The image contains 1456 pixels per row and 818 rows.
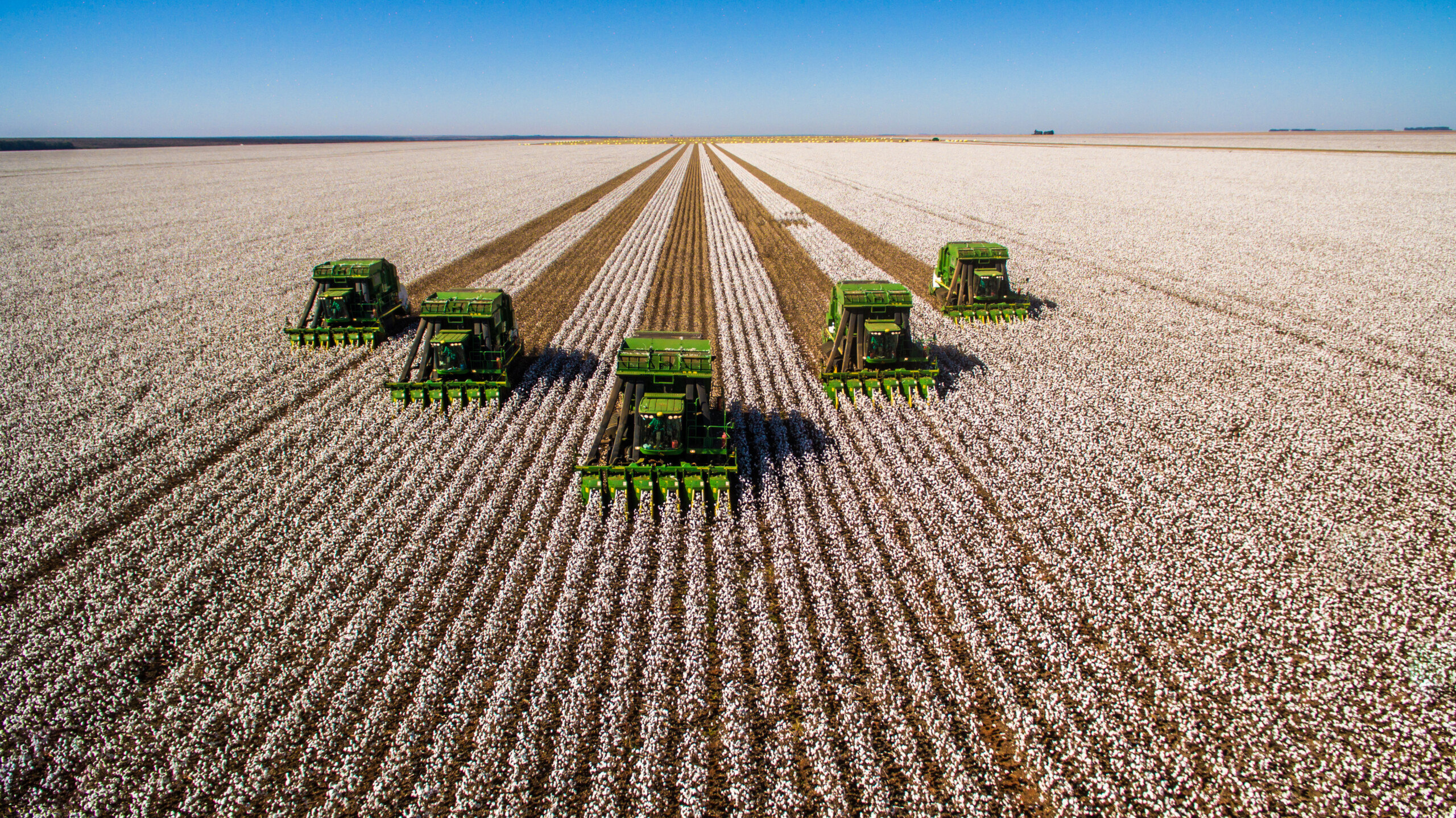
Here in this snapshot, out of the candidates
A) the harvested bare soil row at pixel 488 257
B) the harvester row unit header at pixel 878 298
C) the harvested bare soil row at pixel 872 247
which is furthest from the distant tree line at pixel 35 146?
the harvester row unit header at pixel 878 298

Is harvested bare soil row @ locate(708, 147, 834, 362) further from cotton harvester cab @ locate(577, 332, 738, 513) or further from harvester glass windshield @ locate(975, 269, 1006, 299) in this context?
cotton harvester cab @ locate(577, 332, 738, 513)

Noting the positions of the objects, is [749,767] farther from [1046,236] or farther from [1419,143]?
[1419,143]

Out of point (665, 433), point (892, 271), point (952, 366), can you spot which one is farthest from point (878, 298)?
point (892, 271)

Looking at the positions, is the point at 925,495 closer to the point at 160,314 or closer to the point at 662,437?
the point at 662,437

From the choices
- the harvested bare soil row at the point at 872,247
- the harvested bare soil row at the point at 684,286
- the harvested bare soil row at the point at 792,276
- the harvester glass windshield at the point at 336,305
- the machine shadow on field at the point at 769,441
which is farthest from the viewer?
the harvested bare soil row at the point at 872,247

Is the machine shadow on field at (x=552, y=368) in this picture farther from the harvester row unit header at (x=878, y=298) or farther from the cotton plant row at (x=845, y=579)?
the harvester row unit header at (x=878, y=298)
